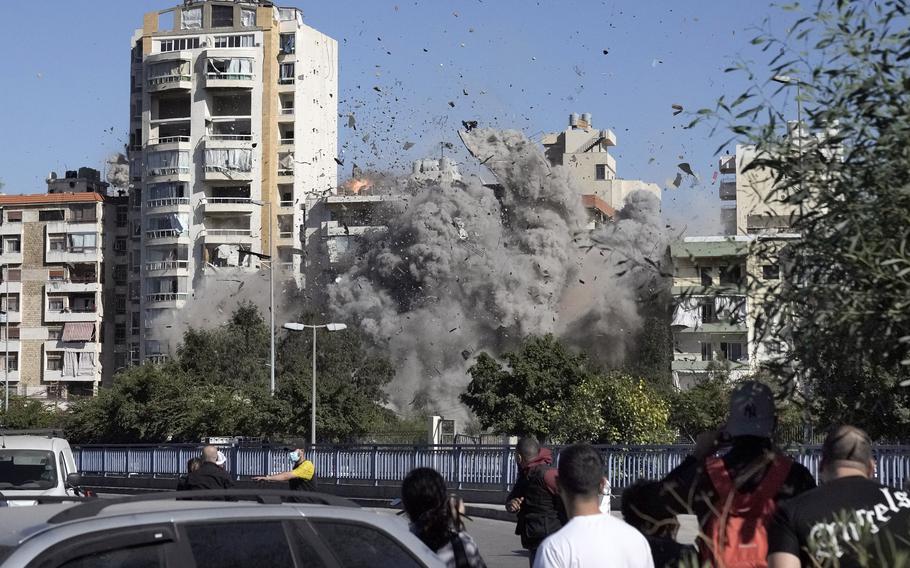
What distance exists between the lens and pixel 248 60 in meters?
99.6

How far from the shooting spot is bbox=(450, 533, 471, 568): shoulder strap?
22.9ft

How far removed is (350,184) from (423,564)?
108 metres

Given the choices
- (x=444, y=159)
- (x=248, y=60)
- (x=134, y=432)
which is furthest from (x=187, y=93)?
(x=134, y=432)

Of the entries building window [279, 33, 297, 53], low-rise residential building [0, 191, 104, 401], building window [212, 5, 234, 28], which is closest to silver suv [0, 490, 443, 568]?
building window [279, 33, 297, 53]

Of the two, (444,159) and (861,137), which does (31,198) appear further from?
(861,137)

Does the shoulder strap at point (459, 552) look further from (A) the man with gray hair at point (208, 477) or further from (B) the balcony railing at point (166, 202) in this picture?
(B) the balcony railing at point (166, 202)

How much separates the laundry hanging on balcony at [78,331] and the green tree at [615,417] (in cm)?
5990

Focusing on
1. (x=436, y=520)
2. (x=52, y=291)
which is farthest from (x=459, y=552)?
(x=52, y=291)

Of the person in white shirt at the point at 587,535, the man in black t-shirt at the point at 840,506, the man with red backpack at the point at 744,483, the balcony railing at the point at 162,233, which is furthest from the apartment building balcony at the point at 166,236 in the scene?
the man in black t-shirt at the point at 840,506

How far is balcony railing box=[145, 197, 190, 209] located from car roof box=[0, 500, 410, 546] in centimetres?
9498

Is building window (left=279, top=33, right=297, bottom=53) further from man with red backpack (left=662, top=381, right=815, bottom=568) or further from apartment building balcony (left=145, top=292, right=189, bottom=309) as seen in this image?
man with red backpack (left=662, top=381, right=815, bottom=568)

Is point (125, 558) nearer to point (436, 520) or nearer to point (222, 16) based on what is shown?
point (436, 520)

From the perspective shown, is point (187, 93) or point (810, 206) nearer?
point (810, 206)

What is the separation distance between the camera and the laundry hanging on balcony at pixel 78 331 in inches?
3957
